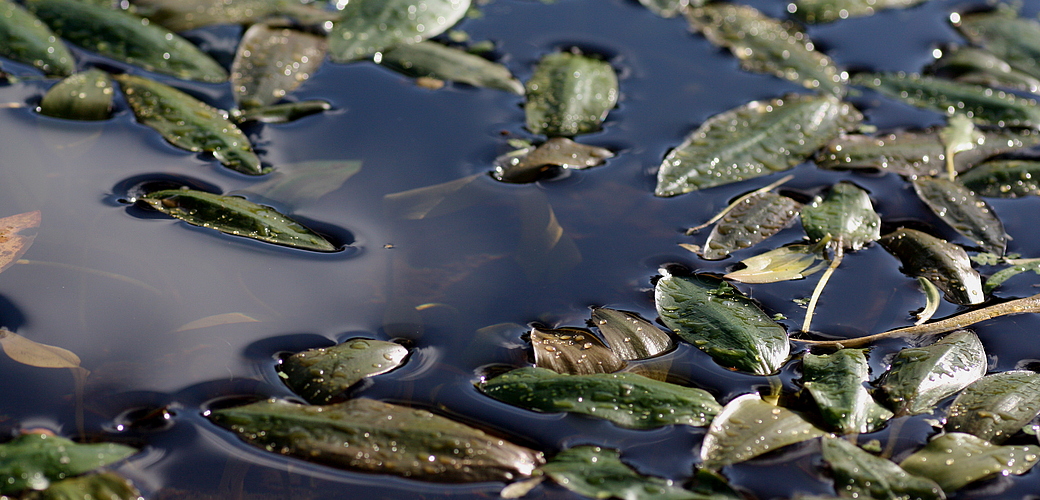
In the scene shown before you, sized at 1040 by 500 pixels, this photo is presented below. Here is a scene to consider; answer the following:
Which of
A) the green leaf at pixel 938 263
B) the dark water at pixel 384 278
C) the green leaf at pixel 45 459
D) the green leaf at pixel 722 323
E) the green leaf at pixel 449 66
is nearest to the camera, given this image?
the green leaf at pixel 45 459

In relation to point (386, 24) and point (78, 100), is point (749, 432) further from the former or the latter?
point (78, 100)

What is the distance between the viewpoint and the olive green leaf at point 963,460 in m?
1.02

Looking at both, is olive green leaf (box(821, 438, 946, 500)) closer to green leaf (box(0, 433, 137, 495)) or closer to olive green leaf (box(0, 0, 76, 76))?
green leaf (box(0, 433, 137, 495))

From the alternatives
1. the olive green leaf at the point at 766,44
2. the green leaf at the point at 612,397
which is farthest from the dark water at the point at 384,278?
the olive green leaf at the point at 766,44

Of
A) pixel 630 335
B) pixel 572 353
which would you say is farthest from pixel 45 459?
pixel 630 335

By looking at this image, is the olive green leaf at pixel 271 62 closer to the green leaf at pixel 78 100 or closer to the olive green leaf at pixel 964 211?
the green leaf at pixel 78 100

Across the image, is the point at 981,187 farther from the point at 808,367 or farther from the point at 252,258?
the point at 252,258

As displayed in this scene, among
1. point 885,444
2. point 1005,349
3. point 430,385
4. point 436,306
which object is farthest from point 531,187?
point 1005,349

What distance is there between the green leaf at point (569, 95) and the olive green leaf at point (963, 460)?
0.88 metres

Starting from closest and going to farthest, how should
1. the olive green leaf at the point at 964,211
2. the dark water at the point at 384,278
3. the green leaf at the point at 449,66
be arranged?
1. the dark water at the point at 384,278
2. the olive green leaf at the point at 964,211
3. the green leaf at the point at 449,66

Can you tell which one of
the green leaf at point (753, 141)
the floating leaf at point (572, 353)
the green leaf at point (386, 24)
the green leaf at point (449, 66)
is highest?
the green leaf at point (386, 24)

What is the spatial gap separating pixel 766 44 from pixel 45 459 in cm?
171

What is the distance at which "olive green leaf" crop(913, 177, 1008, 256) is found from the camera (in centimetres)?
142

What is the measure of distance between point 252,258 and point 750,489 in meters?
0.86
